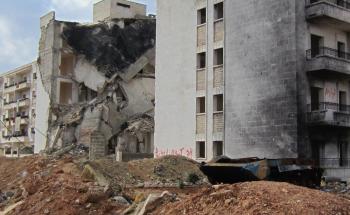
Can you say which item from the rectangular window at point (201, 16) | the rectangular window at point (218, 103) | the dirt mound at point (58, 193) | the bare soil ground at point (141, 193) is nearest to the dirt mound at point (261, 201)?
the bare soil ground at point (141, 193)

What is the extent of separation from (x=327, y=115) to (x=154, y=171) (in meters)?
8.97

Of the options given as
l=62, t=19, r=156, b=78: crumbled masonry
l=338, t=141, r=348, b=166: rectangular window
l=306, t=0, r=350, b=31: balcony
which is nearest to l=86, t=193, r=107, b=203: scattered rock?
l=306, t=0, r=350, b=31: balcony

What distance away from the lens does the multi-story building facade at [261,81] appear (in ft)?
86.6

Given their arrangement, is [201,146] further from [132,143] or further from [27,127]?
[27,127]

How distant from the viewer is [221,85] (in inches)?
1200

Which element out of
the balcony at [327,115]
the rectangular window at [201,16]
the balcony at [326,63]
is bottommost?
the balcony at [327,115]

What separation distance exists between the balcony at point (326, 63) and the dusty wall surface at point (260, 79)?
99cm

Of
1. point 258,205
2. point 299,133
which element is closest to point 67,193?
point 258,205

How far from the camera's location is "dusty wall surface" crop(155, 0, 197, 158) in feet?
107

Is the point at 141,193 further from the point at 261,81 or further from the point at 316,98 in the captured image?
the point at 316,98

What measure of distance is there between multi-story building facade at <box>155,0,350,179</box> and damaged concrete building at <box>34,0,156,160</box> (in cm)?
1369

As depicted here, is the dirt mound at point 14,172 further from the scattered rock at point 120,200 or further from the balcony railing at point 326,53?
the balcony railing at point 326,53

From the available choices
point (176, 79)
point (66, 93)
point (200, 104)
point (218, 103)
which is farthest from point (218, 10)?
point (66, 93)

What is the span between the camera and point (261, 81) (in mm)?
Answer: 27859
